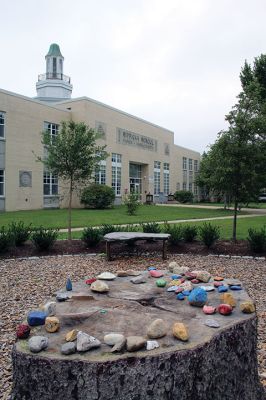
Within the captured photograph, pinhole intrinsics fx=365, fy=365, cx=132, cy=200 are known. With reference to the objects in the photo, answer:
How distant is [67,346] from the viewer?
7.26 feet

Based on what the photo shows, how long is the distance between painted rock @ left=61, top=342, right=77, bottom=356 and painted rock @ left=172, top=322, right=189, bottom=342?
653 millimetres

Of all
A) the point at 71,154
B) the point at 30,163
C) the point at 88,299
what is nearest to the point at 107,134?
the point at 30,163

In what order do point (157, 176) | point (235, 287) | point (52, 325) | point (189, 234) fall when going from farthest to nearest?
point (157, 176), point (189, 234), point (235, 287), point (52, 325)

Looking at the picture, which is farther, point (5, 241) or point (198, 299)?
point (5, 241)

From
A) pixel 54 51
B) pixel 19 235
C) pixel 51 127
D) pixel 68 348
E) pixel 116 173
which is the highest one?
pixel 54 51

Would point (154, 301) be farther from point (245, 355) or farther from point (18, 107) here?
point (18, 107)

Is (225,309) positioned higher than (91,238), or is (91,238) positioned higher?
(225,309)

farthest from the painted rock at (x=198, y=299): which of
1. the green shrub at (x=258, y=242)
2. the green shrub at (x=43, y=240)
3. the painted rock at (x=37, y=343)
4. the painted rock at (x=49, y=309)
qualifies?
the green shrub at (x=43, y=240)

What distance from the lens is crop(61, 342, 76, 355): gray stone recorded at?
2176 mm

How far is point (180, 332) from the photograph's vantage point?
2.36 meters

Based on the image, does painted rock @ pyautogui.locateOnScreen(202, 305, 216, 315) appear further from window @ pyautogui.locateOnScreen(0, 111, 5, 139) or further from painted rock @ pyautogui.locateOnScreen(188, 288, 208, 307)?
window @ pyautogui.locateOnScreen(0, 111, 5, 139)

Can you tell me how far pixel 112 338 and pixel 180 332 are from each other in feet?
1.45

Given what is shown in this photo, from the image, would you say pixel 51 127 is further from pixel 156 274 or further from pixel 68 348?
pixel 68 348

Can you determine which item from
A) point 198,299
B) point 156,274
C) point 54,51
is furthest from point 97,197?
point 54,51
